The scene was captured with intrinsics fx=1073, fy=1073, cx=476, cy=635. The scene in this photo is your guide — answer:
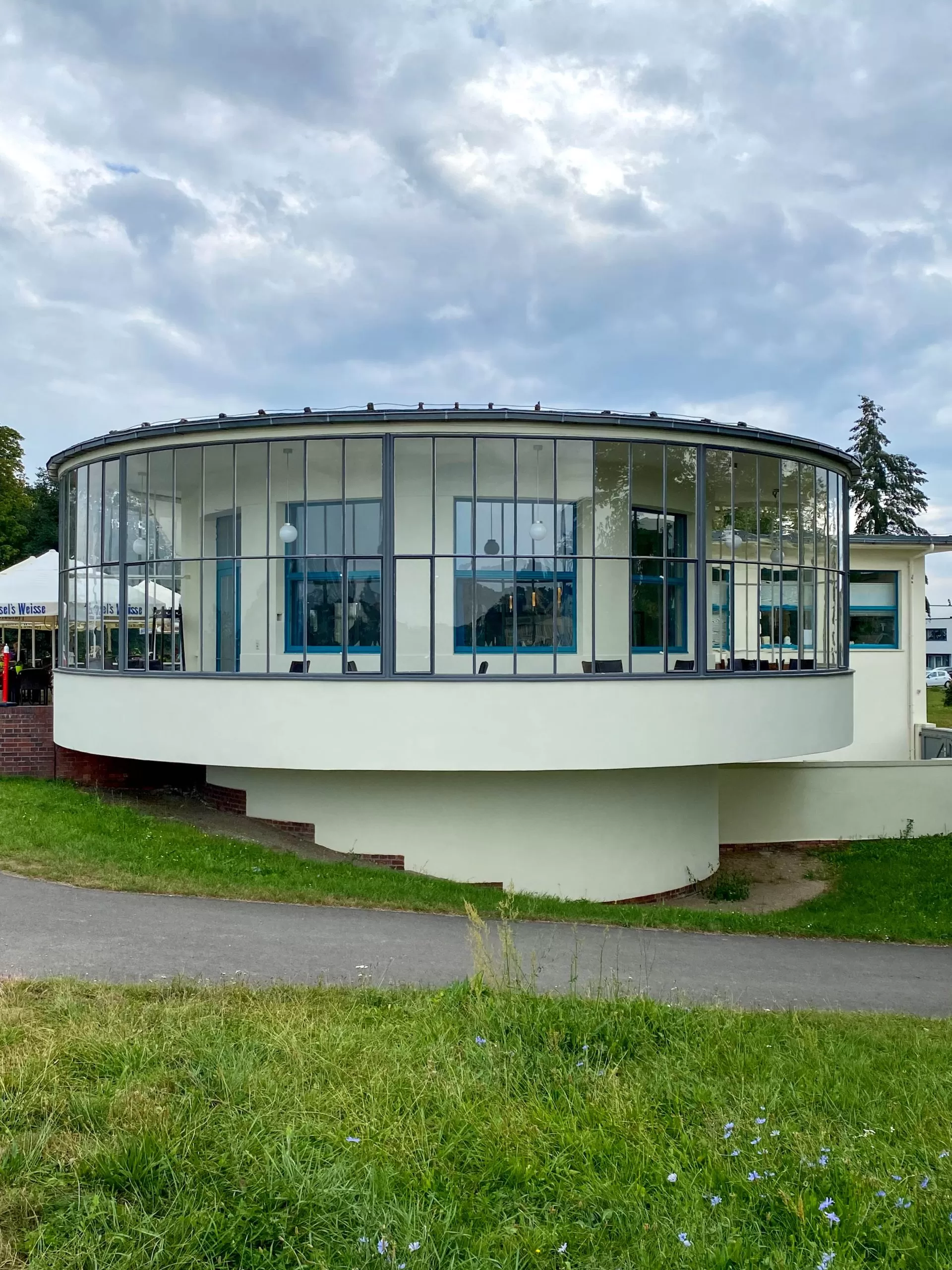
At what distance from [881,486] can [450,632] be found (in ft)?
149

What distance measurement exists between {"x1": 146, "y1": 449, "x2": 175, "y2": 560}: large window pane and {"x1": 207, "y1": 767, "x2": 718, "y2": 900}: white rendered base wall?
11.4 feet

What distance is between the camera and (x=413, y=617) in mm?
13461

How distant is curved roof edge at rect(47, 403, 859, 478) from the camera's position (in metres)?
12.9

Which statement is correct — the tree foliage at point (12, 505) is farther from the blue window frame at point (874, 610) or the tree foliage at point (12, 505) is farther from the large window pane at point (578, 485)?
the large window pane at point (578, 485)

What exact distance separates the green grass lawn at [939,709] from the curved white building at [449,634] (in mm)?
26161

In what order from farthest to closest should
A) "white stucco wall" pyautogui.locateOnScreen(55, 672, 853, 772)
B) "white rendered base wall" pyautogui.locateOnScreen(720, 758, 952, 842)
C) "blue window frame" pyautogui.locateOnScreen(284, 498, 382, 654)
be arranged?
"white rendered base wall" pyautogui.locateOnScreen(720, 758, 952, 842) → "blue window frame" pyautogui.locateOnScreen(284, 498, 382, 654) → "white stucco wall" pyautogui.locateOnScreen(55, 672, 853, 772)

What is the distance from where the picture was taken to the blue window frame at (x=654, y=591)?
583 inches

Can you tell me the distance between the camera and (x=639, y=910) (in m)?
12.1

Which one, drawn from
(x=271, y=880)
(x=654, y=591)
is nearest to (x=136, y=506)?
(x=271, y=880)

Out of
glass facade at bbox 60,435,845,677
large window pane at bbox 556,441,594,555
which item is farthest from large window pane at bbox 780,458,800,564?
→ large window pane at bbox 556,441,594,555

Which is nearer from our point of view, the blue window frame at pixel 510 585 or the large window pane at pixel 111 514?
the blue window frame at pixel 510 585

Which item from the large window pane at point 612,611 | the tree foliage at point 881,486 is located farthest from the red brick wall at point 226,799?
the tree foliage at point 881,486

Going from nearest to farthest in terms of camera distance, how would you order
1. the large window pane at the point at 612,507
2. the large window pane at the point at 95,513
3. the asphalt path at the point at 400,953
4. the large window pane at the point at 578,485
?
the asphalt path at the point at 400,953 → the large window pane at the point at 578,485 → the large window pane at the point at 612,507 → the large window pane at the point at 95,513

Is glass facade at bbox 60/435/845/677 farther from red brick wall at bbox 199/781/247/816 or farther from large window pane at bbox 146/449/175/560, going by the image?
red brick wall at bbox 199/781/247/816
